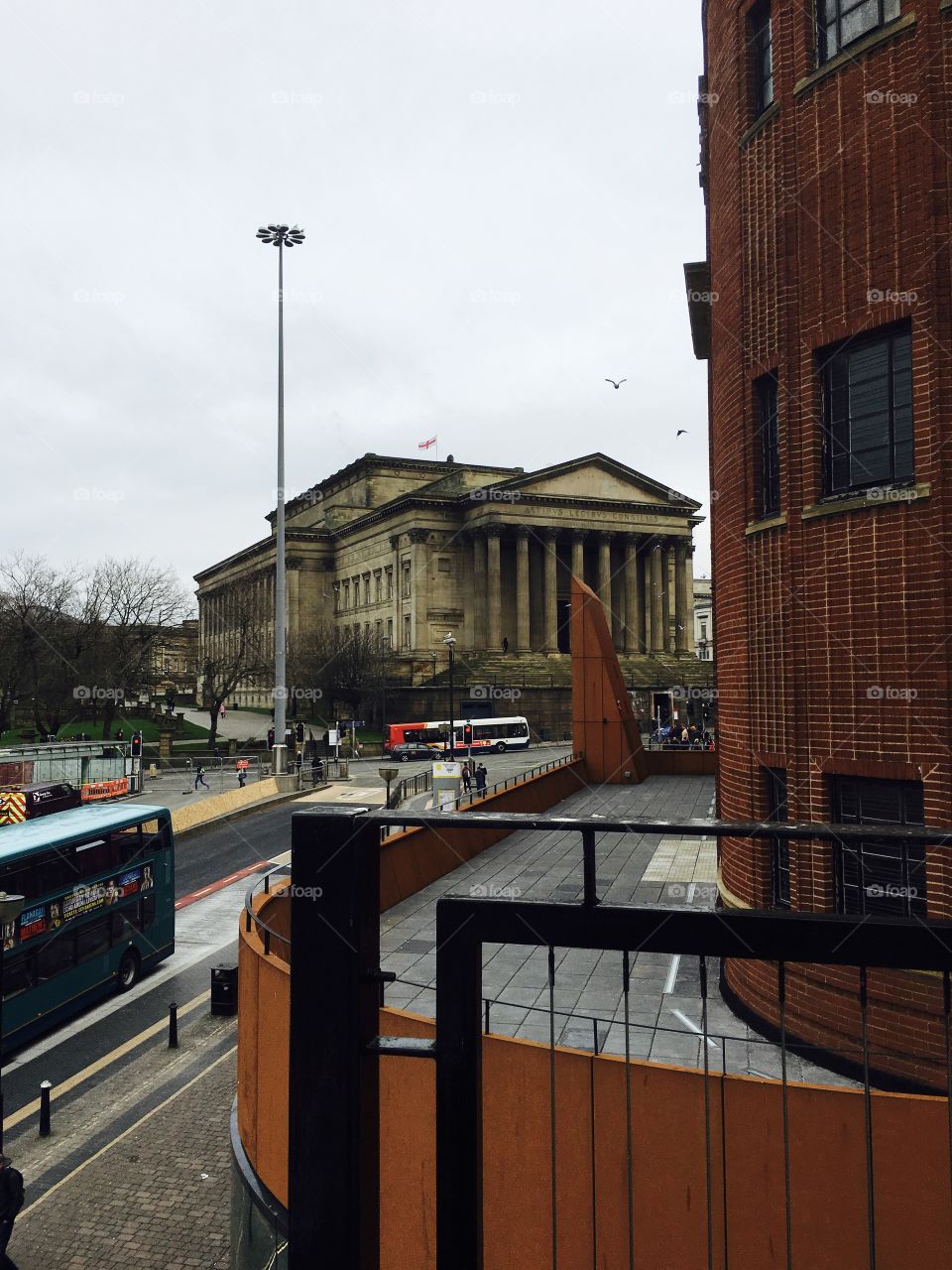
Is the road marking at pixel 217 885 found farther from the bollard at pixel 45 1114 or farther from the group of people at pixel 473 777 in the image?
the bollard at pixel 45 1114

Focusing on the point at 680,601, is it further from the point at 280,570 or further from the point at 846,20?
the point at 846,20

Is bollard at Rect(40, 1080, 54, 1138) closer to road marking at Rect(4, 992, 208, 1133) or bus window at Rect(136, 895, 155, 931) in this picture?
road marking at Rect(4, 992, 208, 1133)

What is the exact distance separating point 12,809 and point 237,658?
39148 mm

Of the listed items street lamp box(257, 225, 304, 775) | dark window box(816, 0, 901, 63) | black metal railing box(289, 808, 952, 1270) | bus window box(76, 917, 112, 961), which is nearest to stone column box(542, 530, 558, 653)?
street lamp box(257, 225, 304, 775)

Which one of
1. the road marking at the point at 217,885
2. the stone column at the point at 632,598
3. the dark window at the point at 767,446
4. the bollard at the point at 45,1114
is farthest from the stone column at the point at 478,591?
the dark window at the point at 767,446

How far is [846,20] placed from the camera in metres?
9.87

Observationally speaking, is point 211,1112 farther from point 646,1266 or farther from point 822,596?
point 822,596

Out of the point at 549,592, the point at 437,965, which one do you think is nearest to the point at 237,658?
the point at 549,592

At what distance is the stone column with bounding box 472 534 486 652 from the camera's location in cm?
8688

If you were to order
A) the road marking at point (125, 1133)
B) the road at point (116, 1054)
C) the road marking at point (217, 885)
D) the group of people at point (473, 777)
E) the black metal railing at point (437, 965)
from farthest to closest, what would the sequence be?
the group of people at point (473, 777)
the road marking at point (217, 885)
the road at point (116, 1054)
the road marking at point (125, 1133)
the black metal railing at point (437, 965)

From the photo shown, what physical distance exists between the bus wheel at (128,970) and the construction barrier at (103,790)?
66.2 feet

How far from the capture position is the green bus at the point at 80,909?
15.1 m

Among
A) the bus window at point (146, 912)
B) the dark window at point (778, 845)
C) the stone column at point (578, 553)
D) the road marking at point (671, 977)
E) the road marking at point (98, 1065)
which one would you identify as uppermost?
the stone column at point (578, 553)

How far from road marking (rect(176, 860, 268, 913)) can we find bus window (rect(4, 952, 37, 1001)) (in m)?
8.39
